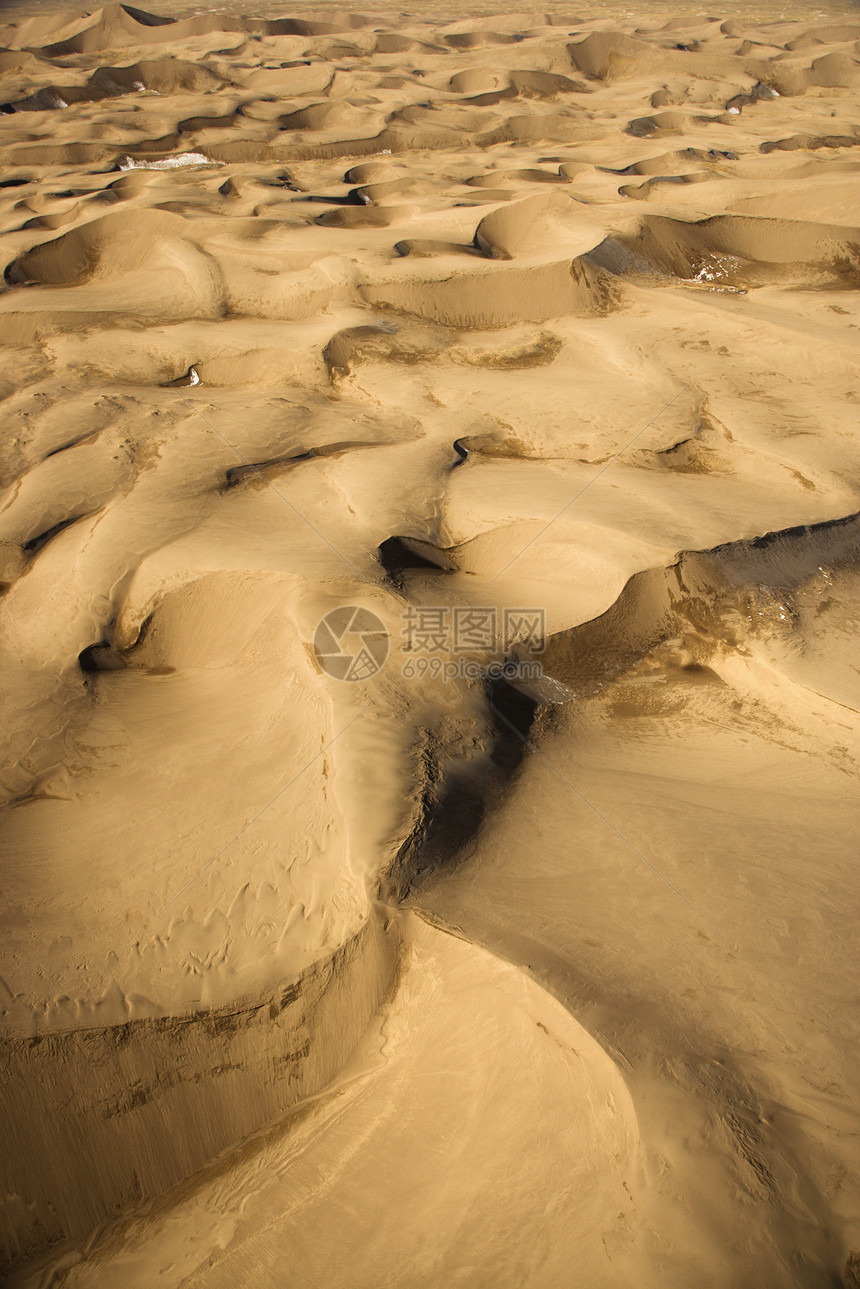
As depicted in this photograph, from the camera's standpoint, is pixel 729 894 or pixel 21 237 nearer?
pixel 729 894

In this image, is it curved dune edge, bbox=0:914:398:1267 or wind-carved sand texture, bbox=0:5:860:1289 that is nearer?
wind-carved sand texture, bbox=0:5:860:1289

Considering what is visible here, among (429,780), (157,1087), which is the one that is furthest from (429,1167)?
(429,780)

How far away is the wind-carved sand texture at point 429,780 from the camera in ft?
4.26

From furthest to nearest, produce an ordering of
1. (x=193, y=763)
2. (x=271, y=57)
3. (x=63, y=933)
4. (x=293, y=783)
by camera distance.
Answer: (x=271, y=57) → (x=193, y=763) → (x=293, y=783) → (x=63, y=933)

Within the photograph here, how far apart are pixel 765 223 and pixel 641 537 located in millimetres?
3682

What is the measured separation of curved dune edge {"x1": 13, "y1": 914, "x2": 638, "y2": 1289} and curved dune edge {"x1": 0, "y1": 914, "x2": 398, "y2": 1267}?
48mm

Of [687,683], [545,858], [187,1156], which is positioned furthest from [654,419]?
[187,1156]

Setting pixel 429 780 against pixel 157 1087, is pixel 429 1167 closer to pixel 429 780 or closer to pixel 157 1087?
pixel 157 1087

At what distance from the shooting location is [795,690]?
2029 mm

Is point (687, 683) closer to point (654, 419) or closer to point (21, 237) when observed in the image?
point (654, 419)

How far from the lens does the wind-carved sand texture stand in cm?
Answer: 130

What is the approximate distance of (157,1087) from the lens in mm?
1490

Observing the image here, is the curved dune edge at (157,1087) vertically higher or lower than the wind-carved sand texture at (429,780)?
lower

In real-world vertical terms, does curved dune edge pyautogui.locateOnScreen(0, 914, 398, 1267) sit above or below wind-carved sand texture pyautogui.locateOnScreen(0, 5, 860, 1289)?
below
